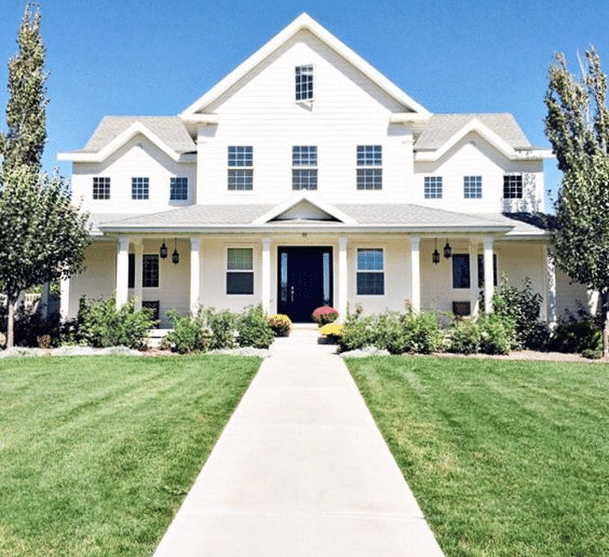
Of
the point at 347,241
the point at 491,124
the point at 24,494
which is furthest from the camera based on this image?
the point at 491,124

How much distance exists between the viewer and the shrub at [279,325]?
603 inches

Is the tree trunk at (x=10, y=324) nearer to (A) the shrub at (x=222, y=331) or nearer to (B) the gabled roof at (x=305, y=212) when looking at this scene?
(A) the shrub at (x=222, y=331)

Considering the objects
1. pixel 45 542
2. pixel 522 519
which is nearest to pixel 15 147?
pixel 45 542

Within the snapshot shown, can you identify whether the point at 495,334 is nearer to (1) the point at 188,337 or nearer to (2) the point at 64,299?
(1) the point at 188,337

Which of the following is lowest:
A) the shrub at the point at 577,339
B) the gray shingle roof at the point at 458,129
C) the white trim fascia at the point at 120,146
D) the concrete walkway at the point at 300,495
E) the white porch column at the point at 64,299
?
the concrete walkway at the point at 300,495

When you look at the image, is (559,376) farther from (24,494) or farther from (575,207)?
(24,494)

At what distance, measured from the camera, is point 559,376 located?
10.1 m

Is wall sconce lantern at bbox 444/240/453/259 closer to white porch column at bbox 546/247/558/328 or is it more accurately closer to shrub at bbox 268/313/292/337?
white porch column at bbox 546/247/558/328

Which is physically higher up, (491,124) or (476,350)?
(491,124)

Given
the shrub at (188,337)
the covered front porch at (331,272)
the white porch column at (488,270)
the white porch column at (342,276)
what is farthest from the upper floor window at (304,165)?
the shrub at (188,337)

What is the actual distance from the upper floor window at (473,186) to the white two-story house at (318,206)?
0.06 m

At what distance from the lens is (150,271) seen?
19.0m

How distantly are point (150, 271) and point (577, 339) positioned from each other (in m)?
14.6

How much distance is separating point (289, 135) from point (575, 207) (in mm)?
9657
